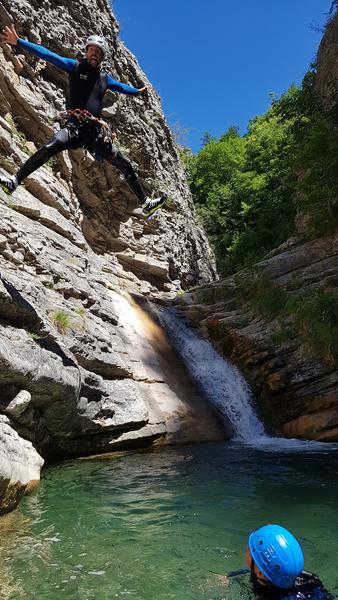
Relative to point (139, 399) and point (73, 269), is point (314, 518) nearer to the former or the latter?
point (139, 399)

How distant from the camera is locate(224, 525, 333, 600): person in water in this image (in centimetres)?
322

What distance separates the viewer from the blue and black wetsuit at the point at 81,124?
253 inches

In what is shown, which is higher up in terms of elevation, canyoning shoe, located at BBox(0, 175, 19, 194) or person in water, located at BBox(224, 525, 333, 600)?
canyoning shoe, located at BBox(0, 175, 19, 194)

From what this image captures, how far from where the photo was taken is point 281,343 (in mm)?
Result: 12555

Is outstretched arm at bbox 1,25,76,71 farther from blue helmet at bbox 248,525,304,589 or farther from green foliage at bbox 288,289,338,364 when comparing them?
green foliage at bbox 288,289,338,364

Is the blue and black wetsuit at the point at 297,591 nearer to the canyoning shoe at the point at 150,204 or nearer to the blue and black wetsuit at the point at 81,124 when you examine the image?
the canyoning shoe at the point at 150,204

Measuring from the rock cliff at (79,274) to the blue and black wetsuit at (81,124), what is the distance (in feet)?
7.30

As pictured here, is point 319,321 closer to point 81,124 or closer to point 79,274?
point 79,274

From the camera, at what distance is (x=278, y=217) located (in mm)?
26453

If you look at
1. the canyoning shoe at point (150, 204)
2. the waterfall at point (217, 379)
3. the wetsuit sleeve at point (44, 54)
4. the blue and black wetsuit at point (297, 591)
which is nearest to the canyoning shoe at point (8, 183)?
the wetsuit sleeve at point (44, 54)

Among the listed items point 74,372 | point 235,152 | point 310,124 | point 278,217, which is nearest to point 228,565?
point 74,372

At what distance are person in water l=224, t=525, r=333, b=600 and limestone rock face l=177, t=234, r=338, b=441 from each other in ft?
24.4

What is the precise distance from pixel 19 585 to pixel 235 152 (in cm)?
3930

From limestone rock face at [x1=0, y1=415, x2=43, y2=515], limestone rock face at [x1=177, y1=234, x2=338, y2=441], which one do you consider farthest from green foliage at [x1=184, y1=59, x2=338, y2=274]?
limestone rock face at [x1=0, y1=415, x2=43, y2=515]
